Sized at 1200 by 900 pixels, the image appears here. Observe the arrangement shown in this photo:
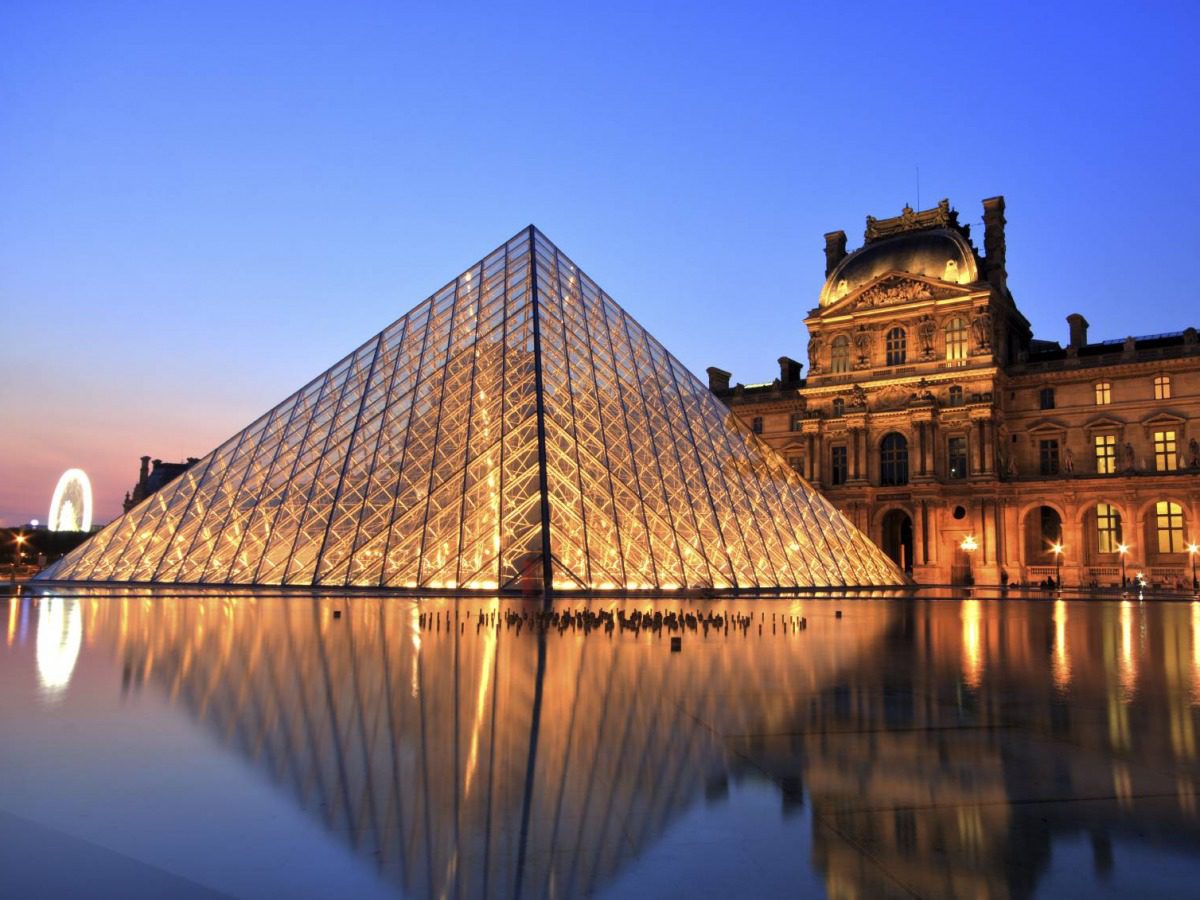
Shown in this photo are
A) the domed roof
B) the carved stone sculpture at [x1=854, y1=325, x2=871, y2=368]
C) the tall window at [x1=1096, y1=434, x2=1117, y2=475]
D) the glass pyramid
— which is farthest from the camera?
the carved stone sculpture at [x1=854, y1=325, x2=871, y2=368]

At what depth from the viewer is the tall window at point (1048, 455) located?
45.7 m

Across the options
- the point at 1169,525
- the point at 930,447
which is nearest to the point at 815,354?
the point at 930,447

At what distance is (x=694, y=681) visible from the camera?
8.57 metres

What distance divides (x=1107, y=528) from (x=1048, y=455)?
174 inches

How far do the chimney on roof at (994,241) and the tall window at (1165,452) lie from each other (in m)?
10.8

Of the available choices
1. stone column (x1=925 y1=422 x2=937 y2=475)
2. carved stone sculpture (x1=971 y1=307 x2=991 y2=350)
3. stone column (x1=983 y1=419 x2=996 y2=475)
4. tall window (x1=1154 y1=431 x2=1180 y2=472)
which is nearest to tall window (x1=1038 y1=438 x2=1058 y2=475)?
stone column (x1=983 y1=419 x2=996 y2=475)

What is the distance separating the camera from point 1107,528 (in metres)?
44.3

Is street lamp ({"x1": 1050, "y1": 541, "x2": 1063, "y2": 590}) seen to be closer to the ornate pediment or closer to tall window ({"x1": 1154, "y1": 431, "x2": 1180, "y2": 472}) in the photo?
tall window ({"x1": 1154, "y1": 431, "x2": 1180, "y2": 472})

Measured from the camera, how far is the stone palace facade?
42500 mm

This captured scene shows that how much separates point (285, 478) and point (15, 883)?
929 inches

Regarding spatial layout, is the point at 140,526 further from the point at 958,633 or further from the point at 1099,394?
the point at 1099,394

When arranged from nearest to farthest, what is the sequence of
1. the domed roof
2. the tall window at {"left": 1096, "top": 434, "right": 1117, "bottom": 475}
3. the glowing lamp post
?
the glowing lamp post, the tall window at {"left": 1096, "top": 434, "right": 1117, "bottom": 475}, the domed roof

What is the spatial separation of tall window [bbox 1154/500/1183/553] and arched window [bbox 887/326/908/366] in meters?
13.7

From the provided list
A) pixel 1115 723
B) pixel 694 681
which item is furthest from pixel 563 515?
pixel 1115 723
